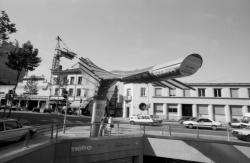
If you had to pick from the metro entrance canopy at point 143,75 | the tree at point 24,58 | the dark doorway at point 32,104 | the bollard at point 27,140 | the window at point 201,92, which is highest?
the tree at point 24,58

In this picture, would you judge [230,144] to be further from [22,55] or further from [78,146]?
[22,55]

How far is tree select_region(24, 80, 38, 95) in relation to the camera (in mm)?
47031

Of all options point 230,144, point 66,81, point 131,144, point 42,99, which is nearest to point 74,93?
point 66,81

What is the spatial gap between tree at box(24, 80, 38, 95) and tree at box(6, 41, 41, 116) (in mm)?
28472

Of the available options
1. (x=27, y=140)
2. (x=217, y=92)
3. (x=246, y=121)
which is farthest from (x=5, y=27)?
(x=217, y=92)

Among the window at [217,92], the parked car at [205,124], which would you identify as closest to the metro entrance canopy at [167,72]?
the parked car at [205,124]

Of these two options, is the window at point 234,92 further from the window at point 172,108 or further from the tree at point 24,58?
the tree at point 24,58

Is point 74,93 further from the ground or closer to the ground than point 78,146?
further from the ground

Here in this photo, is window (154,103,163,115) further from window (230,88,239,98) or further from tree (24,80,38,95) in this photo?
tree (24,80,38,95)

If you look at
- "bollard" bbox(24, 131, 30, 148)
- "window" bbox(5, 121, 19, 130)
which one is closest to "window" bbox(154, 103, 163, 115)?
"window" bbox(5, 121, 19, 130)

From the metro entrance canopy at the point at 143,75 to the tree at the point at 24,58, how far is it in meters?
15.9

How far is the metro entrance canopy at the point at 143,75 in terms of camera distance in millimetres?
4867

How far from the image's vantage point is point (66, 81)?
45.4m

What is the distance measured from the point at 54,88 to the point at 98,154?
42.4 metres
